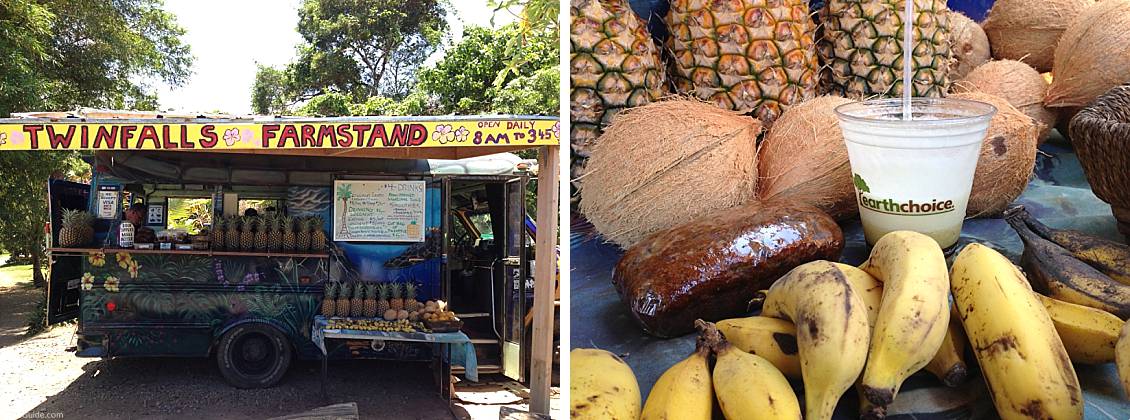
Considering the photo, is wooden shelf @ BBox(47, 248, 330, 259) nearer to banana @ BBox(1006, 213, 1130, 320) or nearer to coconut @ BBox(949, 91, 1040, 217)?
coconut @ BBox(949, 91, 1040, 217)

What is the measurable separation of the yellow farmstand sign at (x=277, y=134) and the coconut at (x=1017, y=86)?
7.18 ft

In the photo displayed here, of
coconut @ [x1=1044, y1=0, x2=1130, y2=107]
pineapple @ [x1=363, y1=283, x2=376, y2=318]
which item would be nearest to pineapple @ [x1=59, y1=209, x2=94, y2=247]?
pineapple @ [x1=363, y1=283, x2=376, y2=318]

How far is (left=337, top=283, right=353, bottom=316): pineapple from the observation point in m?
5.32

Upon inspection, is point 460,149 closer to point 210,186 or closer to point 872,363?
point 210,186

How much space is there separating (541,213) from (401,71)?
11738mm

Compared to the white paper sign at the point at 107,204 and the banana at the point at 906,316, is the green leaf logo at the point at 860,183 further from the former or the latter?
the white paper sign at the point at 107,204

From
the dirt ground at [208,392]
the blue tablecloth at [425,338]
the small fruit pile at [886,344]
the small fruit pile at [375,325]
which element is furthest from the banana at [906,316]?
the small fruit pile at [375,325]

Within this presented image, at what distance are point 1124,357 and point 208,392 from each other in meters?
5.22

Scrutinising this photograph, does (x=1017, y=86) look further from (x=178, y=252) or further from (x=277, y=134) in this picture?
(x=178, y=252)

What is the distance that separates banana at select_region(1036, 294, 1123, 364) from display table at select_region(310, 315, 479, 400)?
3879 millimetres

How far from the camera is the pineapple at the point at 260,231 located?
17.7 feet

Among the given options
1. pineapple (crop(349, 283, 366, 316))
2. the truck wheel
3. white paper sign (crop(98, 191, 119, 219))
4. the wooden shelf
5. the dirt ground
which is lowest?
the dirt ground

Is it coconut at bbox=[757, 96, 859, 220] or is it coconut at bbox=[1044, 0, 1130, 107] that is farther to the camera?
coconut at bbox=[1044, 0, 1130, 107]

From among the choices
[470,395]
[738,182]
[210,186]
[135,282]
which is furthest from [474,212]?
[738,182]
